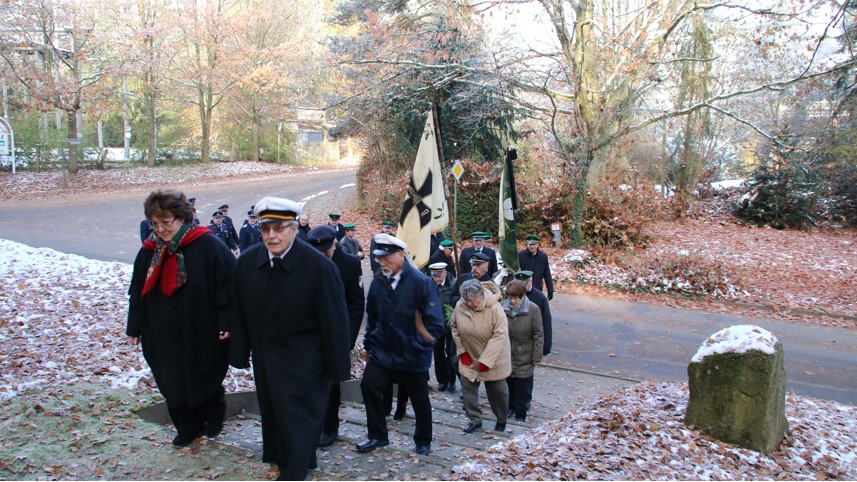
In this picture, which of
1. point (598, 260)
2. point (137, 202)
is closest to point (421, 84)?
point (598, 260)

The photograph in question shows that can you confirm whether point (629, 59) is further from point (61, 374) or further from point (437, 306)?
point (61, 374)

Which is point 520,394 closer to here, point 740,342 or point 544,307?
point 544,307

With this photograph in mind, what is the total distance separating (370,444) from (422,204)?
324 centimetres

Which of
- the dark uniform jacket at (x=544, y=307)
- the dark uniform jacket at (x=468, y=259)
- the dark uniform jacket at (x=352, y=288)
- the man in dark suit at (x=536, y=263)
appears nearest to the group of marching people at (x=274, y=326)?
the dark uniform jacket at (x=352, y=288)

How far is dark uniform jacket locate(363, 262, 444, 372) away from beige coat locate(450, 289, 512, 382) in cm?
122

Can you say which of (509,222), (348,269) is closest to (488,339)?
(348,269)

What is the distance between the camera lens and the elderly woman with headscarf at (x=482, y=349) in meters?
6.32

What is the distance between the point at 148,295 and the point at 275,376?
120 cm

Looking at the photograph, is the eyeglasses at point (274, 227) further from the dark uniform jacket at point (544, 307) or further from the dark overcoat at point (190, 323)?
the dark uniform jacket at point (544, 307)

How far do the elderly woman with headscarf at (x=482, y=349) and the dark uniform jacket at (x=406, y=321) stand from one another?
118 cm

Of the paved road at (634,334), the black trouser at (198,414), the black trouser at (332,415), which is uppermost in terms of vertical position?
the black trouser at (198,414)

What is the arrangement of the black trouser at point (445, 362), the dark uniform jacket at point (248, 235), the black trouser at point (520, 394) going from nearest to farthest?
the black trouser at point (520, 394) < the black trouser at point (445, 362) < the dark uniform jacket at point (248, 235)

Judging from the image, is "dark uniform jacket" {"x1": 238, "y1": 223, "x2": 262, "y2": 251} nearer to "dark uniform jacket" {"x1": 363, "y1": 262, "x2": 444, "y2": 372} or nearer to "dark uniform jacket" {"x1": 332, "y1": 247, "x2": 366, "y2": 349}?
"dark uniform jacket" {"x1": 332, "y1": 247, "x2": 366, "y2": 349}

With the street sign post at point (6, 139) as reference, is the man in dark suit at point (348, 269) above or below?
below
